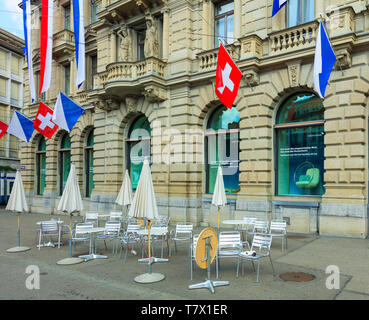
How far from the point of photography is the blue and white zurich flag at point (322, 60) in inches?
393

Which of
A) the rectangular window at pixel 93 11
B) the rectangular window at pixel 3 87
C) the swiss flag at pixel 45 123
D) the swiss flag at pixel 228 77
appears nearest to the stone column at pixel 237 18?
the swiss flag at pixel 228 77

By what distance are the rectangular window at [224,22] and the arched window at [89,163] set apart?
10.8m

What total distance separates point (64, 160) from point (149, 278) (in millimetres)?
18997

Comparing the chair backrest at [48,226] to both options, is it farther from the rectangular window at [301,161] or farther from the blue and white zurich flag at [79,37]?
the rectangular window at [301,161]

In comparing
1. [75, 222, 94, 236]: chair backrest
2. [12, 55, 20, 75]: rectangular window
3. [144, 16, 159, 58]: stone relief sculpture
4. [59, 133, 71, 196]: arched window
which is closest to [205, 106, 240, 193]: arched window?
[144, 16, 159, 58]: stone relief sculpture

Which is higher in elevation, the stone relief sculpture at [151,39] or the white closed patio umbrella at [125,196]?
the stone relief sculpture at [151,39]

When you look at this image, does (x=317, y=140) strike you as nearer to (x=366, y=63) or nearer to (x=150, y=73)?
(x=366, y=63)

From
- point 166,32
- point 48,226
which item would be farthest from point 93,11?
point 48,226

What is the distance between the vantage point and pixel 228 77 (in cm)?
1186

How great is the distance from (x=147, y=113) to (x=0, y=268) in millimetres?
11028

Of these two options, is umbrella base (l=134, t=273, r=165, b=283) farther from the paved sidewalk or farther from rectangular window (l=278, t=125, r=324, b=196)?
rectangular window (l=278, t=125, r=324, b=196)

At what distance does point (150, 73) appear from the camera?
16.0 meters

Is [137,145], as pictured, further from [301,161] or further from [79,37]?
[301,161]

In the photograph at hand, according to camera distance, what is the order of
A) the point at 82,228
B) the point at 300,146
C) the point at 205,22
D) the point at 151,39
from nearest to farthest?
the point at 82,228
the point at 300,146
the point at 205,22
the point at 151,39
